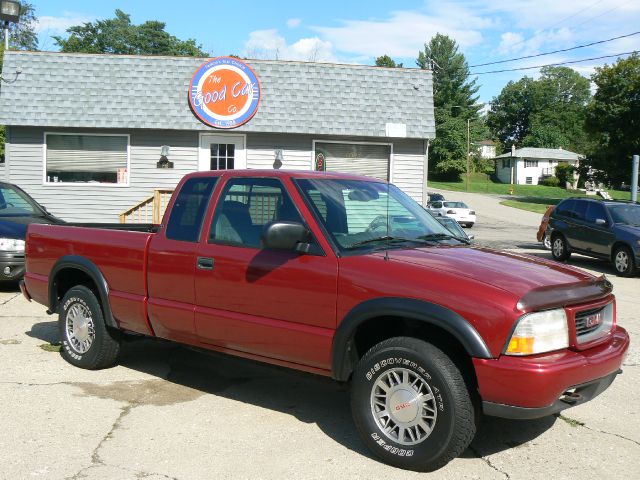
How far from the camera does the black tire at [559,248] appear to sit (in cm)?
1678

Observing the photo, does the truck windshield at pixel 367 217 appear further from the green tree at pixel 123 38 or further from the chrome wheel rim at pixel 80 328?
the green tree at pixel 123 38

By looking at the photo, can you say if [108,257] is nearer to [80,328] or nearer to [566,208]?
[80,328]

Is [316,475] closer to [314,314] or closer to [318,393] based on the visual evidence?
[314,314]

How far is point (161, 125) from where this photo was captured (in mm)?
15469

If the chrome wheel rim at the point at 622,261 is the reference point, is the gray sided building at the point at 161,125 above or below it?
above

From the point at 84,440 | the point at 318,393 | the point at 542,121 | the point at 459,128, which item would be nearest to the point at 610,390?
the point at 318,393

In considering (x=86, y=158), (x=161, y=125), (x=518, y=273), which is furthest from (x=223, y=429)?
(x=86, y=158)

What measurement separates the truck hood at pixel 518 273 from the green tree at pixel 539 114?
104734 millimetres

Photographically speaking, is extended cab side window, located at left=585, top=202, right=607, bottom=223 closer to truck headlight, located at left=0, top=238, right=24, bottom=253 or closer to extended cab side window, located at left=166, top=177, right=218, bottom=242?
truck headlight, located at left=0, top=238, right=24, bottom=253

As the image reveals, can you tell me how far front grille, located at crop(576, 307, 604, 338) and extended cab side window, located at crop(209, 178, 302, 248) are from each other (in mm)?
1945

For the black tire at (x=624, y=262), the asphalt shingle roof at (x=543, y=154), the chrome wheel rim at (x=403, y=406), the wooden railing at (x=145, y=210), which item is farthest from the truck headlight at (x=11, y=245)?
the asphalt shingle roof at (x=543, y=154)

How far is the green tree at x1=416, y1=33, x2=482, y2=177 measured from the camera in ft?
236

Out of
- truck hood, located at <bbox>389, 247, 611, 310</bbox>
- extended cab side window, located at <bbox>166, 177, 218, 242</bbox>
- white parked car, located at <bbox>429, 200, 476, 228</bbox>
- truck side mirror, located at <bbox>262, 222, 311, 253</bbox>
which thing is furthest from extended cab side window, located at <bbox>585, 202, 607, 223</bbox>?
white parked car, located at <bbox>429, 200, 476, 228</bbox>

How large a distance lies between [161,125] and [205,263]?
11164 mm
